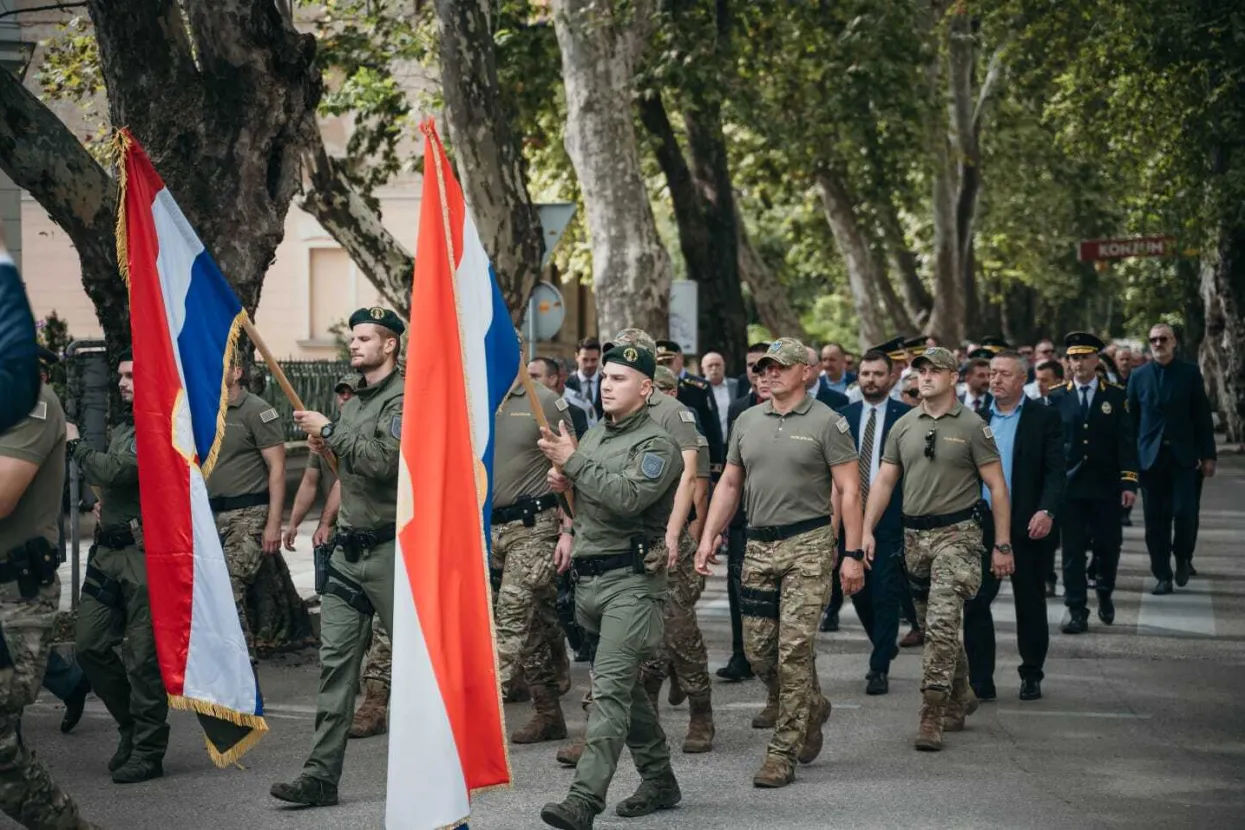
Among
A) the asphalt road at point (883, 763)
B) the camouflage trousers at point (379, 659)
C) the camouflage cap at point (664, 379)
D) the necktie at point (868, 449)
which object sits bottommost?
the asphalt road at point (883, 763)

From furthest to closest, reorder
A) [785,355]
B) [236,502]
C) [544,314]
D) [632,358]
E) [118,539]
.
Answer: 1. [544,314]
2. [236,502]
3. [785,355]
4. [118,539]
5. [632,358]

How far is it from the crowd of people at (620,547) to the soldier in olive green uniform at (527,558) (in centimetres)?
1

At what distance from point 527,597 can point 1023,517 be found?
10.5 feet

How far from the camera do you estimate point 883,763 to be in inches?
337

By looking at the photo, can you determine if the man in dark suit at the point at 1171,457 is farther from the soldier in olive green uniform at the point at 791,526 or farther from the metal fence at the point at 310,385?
the metal fence at the point at 310,385

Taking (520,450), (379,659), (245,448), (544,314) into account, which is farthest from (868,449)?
(544,314)

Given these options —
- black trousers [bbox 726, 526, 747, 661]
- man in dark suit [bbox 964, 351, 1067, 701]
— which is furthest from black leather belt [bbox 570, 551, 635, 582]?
black trousers [bbox 726, 526, 747, 661]

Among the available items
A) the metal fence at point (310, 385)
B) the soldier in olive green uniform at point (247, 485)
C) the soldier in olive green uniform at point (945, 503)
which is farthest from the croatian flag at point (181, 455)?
the metal fence at point (310, 385)

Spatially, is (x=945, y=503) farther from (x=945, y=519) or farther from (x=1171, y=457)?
(x=1171, y=457)

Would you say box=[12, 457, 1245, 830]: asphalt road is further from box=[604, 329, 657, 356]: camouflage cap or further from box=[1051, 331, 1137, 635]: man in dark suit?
box=[604, 329, 657, 356]: camouflage cap

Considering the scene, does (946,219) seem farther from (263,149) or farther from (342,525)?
(342,525)

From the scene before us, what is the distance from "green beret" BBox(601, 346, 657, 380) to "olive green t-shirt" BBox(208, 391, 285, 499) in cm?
275

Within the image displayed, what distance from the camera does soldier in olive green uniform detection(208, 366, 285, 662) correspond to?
964 cm

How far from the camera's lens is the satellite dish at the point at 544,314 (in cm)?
1712
